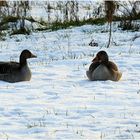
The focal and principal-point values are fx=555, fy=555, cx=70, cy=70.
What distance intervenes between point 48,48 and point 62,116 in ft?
29.7

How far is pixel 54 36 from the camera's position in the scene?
62.8 feet

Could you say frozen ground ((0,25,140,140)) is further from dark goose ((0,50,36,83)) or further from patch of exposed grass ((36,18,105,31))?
patch of exposed grass ((36,18,105,31))

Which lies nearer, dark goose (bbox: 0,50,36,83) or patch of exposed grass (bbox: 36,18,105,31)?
dark goose (bbox: 0,50,36,83)

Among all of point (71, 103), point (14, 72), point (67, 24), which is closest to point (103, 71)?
point (14, 72)

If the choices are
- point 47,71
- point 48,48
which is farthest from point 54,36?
point 47,71

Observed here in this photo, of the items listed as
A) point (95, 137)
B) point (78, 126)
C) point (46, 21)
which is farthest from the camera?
point (46, 21)

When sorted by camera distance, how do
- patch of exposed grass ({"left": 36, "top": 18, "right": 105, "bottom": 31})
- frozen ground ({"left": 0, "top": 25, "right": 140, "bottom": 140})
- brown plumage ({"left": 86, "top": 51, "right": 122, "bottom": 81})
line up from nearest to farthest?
frozen ground ({"left": 0, "top": 25, "right": 140, "bottom": 140}) → brown plumage ({"left": 86, "top": 51, "right": 122, "bottom": 81}) → patch of exposed grass ({"left": 36, "top": 18, "right": 105, "bottom": 31})

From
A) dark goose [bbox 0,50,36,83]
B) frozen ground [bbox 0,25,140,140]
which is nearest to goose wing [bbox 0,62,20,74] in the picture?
dark goose [bbox 0,50,36,83]

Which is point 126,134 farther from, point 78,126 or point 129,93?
point 129,93

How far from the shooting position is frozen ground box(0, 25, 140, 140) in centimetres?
655

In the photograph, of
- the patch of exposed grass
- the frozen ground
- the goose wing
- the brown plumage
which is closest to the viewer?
the frozen ground

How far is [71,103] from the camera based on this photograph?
26.4ft

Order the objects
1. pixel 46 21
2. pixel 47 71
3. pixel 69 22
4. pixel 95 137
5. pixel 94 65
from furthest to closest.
→ pixel 46 21 < pixel 69 22 < pixel 47 71 < pixel 94 65 < pixel 95 137

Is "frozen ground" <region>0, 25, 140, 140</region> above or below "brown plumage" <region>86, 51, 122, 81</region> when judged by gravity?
below
